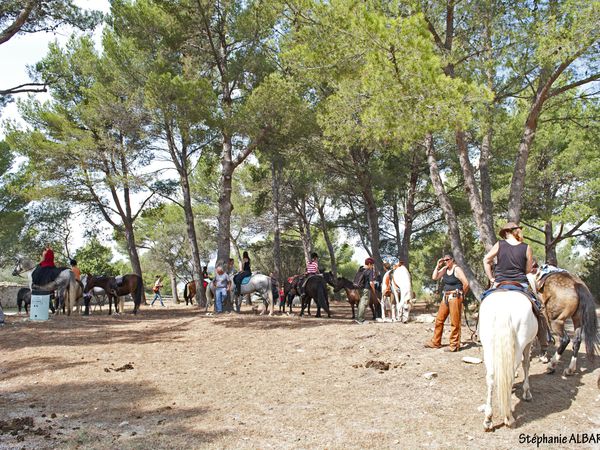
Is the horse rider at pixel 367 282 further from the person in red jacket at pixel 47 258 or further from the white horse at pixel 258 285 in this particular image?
the person in red jacket at pixel 47 258

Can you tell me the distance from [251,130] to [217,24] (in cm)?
440

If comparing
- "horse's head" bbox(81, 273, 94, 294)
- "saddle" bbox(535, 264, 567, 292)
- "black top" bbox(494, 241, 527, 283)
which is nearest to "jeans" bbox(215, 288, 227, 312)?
"horse's head" bbox(81, 273, 94, 294)

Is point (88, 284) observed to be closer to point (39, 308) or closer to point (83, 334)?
point (39, 308)

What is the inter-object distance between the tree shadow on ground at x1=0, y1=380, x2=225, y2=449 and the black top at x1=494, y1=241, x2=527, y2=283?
384 cm

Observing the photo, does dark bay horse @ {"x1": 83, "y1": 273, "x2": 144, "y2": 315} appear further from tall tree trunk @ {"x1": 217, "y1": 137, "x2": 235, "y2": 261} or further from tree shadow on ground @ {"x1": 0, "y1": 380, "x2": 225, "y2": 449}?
tree shadow on ground @ {"x1": 0, "y1": 380, "x2": 225, "y2": 449}

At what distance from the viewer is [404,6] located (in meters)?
10.5

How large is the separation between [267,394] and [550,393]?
377 cm

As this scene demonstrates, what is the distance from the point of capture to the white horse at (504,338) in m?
5.01

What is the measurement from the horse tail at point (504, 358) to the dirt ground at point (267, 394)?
0.33 metres

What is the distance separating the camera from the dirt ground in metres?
4.80

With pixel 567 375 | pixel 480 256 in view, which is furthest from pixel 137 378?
pixel 480 256

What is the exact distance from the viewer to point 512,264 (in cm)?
591

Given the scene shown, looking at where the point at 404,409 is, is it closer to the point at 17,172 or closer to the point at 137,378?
the point at 137,378

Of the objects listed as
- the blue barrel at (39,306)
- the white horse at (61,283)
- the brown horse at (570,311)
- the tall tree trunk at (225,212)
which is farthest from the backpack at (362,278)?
the blue barrel at (39,306)
